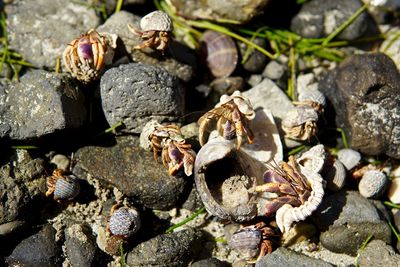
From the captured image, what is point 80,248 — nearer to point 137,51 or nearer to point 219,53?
point 137,51

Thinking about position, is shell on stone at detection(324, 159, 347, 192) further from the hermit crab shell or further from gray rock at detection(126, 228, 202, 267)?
gray rock at detection(126, 228, 202, 267)

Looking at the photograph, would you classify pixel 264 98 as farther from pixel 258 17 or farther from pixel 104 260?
pixel 104 260

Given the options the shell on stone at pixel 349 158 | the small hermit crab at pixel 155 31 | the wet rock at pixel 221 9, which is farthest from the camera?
the wet rock at pixel 221 9

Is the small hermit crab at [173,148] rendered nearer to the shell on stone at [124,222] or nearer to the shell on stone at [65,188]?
the shell on stone at [124,222]

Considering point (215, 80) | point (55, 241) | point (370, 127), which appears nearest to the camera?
point (55, 241)

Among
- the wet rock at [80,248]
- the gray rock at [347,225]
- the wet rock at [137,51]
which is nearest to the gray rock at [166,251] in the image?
the wet rock at [80,248]

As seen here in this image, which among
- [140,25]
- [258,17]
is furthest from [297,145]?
[140,25]
